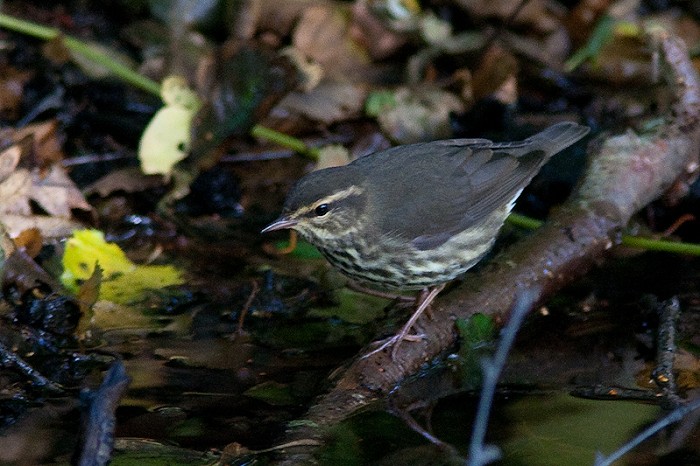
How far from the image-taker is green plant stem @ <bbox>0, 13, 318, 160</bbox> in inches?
263

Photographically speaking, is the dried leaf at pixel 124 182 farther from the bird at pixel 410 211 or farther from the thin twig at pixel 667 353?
the thin twig at pixel 667 353

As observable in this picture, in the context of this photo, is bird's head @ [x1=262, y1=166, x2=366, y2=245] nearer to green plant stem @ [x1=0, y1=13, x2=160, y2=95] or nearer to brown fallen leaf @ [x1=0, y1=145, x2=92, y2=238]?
brown fallen leaf @ [x1=0, y1=145, x2=92, y2=238]

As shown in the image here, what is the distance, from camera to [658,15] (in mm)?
9141

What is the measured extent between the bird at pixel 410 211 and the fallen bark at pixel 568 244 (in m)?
0.12

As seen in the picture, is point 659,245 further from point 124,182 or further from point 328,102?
point 124,182

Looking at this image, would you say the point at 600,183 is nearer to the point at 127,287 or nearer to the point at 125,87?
the point at 127,287

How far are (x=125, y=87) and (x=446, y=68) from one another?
257cm

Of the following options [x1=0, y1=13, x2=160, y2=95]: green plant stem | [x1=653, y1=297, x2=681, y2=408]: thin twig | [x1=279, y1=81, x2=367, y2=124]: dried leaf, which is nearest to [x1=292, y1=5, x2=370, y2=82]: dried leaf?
[x1=279, y1=81, x2=367, y2=124]: dried leaf

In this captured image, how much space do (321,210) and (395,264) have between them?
439mm

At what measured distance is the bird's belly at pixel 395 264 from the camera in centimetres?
468

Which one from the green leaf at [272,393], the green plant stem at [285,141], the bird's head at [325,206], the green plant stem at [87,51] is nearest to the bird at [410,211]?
the bird's head at [325,206]

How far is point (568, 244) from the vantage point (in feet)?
16.5

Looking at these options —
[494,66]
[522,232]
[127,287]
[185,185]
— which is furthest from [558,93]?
[127,287]

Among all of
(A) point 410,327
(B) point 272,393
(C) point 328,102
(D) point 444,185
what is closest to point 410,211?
(D) point 444,185
